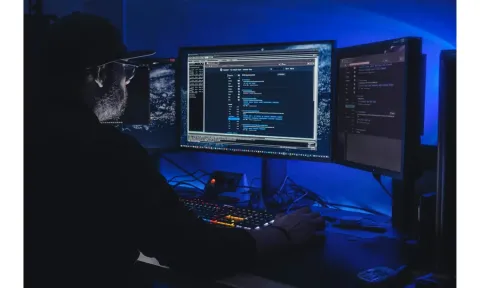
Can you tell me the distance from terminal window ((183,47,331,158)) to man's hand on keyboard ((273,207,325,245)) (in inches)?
13.7

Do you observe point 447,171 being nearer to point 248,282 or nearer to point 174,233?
point 248,282

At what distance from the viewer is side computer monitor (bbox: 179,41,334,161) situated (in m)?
1.74

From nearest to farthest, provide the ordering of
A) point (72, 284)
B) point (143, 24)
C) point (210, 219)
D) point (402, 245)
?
point (72, 284), point (402, 245), point (210, 219), point (143, 24)

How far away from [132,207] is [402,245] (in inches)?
27.5

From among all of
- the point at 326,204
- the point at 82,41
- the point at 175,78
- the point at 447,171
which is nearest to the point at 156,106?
the point at 175,78

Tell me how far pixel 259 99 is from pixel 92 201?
2.66ft

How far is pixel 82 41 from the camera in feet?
4.18

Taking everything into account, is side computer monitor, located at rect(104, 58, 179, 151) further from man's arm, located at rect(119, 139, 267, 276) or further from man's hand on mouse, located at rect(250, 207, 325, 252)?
man's arm, located at rect(119, 139, 267, 276)

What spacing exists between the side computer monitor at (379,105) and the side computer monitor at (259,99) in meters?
0.07

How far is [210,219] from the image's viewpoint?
1559 millimetres

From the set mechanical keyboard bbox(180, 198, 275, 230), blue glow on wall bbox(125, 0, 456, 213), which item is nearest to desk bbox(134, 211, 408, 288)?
mechanical keyboard bbox(180, 198, 275, 230)

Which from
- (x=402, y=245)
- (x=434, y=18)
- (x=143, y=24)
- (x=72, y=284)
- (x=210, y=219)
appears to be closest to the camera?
(x=72, y=284)
